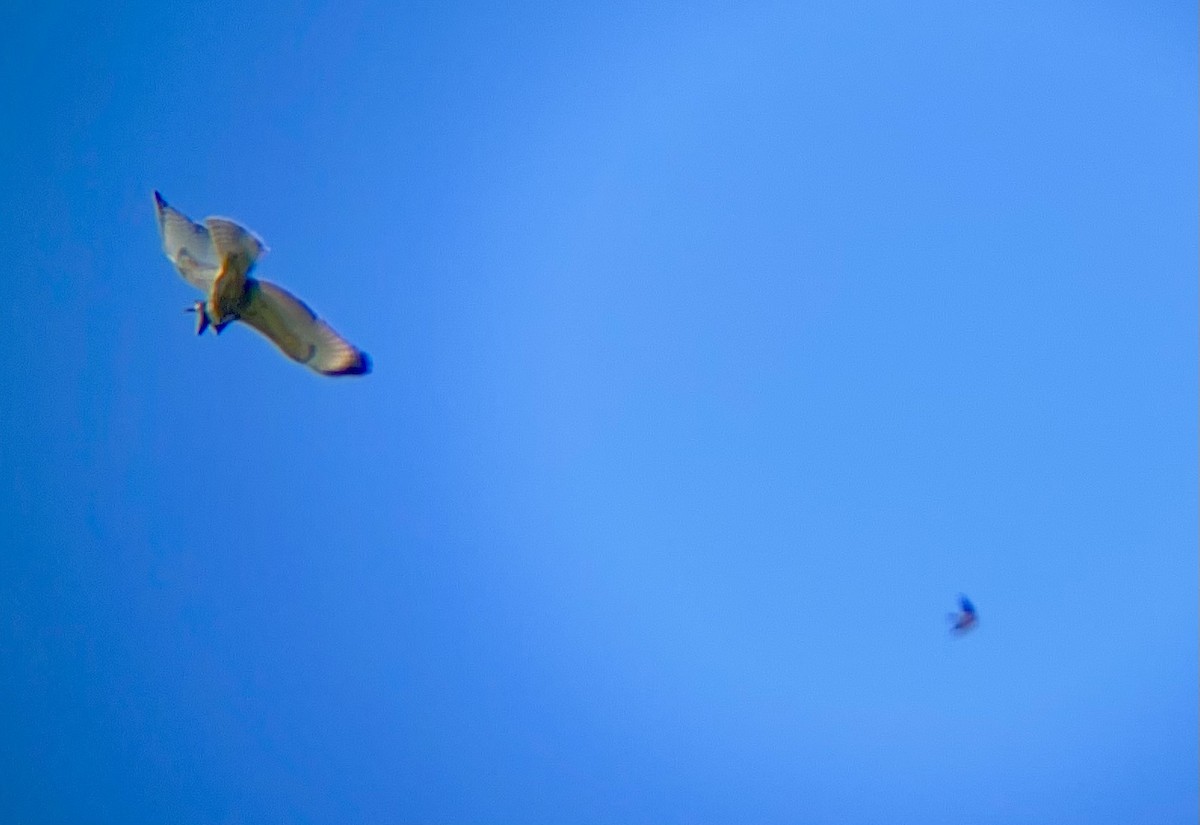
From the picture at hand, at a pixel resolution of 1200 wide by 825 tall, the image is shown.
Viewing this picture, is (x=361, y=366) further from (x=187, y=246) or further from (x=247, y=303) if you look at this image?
(x=187, y=246)

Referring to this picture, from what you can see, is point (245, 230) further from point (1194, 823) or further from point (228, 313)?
point (1194, 823)

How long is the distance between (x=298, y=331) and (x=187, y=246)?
0.58 meters

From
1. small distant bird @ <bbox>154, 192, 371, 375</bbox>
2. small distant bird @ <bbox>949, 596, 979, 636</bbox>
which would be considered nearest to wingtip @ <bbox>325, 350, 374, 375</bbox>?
small distant bird @ <bbox>154, 192, 371, 375</bbox>

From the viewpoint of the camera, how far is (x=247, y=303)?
3.54 metres

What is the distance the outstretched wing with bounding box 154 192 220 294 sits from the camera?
3602 millimetres

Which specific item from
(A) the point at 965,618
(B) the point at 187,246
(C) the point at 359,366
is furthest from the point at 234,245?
(A) the point at 965,618

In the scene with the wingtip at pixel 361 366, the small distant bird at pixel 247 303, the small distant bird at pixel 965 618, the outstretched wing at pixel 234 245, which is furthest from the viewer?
the small distant bird at pixel 965 618

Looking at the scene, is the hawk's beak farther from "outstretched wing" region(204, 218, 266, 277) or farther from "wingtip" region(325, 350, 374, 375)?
Answer: "wingtip" region(325, 350, 374, 375)

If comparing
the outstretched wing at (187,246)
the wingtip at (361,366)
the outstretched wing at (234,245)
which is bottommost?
the wingtip at (361,366)

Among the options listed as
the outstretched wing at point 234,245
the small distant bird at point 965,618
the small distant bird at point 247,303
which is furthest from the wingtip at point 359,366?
the small distant bird at point 965,618

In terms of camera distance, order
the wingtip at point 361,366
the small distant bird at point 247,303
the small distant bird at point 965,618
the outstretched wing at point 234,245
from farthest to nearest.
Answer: the small distant bird at point 965,618
the wingtip at point 361,366
the small distant bird at point 247,303
the outstretched wing at point 234,245

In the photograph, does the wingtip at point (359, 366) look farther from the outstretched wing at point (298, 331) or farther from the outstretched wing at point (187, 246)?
the outstretched wing at point (187, 246)

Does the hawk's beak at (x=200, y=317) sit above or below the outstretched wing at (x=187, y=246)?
below

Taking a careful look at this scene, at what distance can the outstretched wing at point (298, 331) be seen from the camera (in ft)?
→ 11.6
